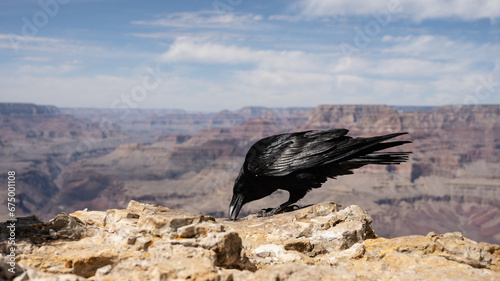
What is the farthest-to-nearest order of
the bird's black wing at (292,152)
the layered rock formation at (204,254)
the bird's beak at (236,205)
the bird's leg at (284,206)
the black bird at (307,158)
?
the bird's beak at (236,205) < the bird's leg at (284,206) < the bird's black wing at (292,152) < the black bird at (307,158) < the layered rock formation at (204,254)

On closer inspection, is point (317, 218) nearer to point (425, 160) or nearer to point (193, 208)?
point (193, 208)

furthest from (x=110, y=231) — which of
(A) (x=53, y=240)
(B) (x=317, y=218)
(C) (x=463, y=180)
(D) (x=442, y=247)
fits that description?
(C) (x=463, y=180)

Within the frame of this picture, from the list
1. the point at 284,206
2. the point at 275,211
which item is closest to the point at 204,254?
the point at 275,211

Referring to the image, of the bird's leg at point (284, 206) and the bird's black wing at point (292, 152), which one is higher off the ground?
the bird's black wing at point (292, 152)

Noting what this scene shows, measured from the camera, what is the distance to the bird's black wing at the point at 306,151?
6668 millimetres

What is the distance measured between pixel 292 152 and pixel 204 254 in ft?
12.9

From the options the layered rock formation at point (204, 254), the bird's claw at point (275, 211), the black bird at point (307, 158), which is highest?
the black bird at point (307, 158)

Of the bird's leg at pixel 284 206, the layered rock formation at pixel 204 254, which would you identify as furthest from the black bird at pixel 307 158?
the layered rock formation at pixel 204 254

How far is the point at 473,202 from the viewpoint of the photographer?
16338cm

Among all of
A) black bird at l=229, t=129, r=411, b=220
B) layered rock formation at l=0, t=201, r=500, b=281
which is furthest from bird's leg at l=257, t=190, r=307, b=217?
layered rock formation at l=0, t=201, r=500, b=281

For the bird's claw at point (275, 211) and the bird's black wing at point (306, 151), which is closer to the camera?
the bird's black wing at point (306, 151)

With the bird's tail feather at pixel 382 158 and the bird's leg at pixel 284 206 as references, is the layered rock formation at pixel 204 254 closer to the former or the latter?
the bird's tail feather at pixel 382 158

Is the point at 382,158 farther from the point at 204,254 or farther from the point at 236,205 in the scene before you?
the point at 204,254

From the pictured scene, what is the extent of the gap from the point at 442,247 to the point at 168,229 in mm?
3453
